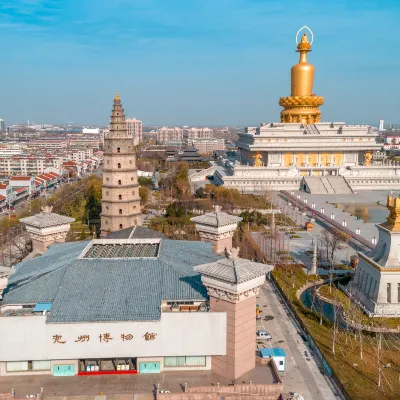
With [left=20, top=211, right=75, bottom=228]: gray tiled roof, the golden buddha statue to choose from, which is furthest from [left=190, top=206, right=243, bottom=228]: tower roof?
the golden buddha statue

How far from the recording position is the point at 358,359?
18.4 metres

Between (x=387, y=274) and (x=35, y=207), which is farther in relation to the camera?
(x=35, y=207)

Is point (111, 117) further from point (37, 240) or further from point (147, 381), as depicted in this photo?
point (147, 381)

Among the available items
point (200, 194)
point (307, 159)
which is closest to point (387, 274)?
point (200, 194)

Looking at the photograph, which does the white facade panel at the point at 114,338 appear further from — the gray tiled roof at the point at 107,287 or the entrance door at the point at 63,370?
the entrance door at the point at 63,370

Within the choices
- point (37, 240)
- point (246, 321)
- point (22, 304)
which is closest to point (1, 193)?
point (37, 240)

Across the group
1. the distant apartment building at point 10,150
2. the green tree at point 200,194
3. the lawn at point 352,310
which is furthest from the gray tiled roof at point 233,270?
the distant apartment building at point 10,150

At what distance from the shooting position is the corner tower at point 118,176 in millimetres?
29922

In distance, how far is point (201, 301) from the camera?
16094 mm

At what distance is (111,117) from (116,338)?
18355 millimetres

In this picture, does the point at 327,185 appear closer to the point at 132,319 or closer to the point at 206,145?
the point at 132,319

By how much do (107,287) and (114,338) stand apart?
1974mm

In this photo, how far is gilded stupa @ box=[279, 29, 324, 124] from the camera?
64875 mm

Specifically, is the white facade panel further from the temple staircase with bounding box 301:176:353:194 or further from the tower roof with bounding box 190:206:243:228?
the temple staircase with bounding box 301:176:353:194
